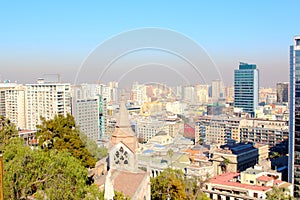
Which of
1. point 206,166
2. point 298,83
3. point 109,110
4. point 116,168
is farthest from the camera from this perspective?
point 206,166

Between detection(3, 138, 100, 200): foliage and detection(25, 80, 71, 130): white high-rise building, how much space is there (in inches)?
564

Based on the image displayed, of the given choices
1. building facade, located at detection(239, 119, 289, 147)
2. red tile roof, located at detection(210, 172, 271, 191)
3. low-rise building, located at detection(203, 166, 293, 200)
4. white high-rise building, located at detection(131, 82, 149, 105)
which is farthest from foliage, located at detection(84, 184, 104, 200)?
building facade, located at detection(239, 119, 289, 147)

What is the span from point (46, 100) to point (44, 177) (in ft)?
50.8

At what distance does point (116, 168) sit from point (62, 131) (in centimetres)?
123

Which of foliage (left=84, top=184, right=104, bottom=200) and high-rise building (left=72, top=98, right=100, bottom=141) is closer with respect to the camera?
foliage (left=84, top=184, right=104, bottom=200)

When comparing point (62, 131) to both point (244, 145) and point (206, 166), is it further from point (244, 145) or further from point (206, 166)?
point (244, 145)

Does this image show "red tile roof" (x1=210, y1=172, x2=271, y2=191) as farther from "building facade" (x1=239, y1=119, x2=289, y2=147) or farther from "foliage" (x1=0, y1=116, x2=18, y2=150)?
"building facade" (x1=239, y1=119, x2=289, y2=147)

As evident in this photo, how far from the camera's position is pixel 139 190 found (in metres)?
4.95

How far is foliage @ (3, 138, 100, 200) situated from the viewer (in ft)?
12.0

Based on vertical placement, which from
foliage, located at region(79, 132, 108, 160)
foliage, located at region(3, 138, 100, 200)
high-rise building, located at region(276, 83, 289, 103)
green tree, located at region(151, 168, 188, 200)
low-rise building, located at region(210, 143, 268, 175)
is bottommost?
low-rise building, located at region(210, 143, 268, 175)

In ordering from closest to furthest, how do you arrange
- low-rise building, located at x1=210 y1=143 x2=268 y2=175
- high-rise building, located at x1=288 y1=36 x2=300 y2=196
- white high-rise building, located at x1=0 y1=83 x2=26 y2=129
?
high-rise building, located at x1=288 y1=36 x2=300 y2=196
low-rise building, located at x1=210 y1=143 x2=268 y2=175
white high-rise building, located at x1=0 y1=83 x2=26 y2=129

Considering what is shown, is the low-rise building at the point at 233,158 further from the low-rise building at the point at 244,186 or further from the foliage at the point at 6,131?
the foliage at the point at 6,131

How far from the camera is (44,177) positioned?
388 centimetres

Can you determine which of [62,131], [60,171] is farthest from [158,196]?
[60,171]
